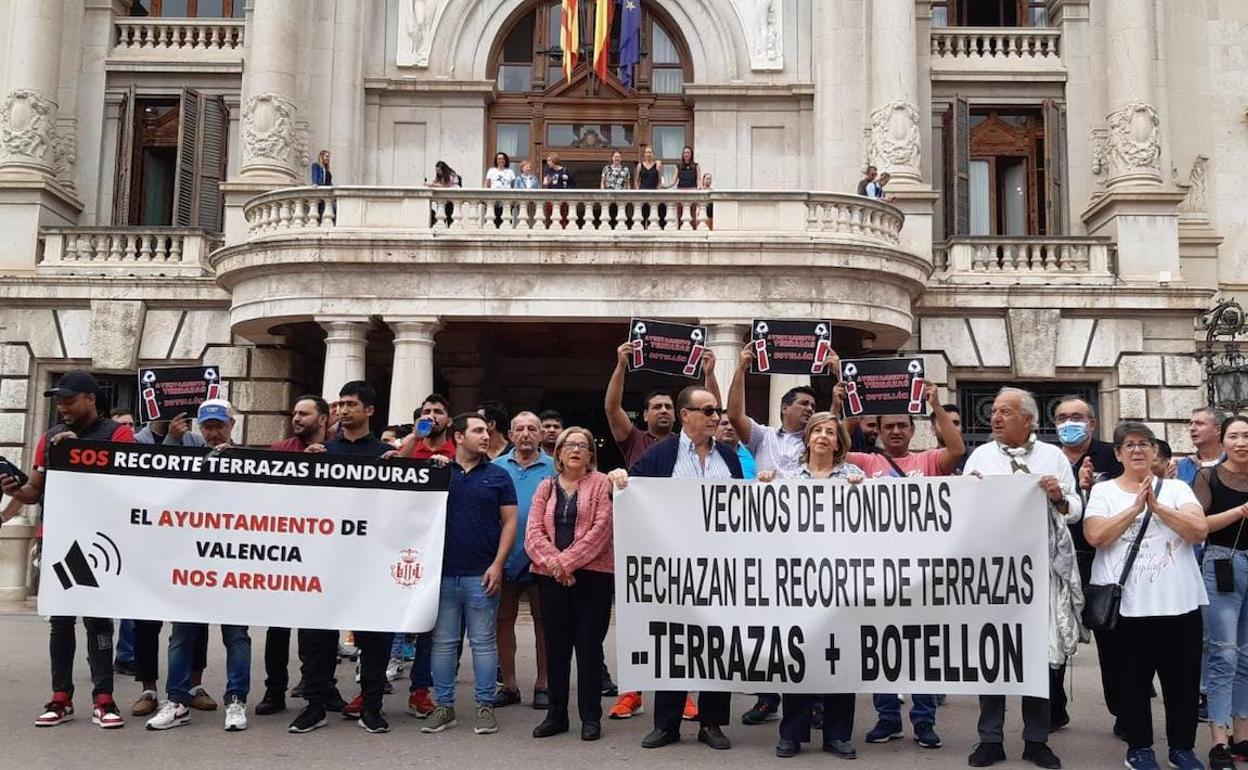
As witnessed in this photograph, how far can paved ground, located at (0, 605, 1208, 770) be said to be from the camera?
6.87 metres

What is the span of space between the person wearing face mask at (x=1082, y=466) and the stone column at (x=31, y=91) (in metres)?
19.0

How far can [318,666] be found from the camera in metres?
7.80

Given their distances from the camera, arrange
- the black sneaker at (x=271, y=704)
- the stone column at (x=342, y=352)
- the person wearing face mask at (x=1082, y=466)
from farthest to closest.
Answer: the stone column at (x=342, y=352) → the black sneaker at (x=271, y=704) → the person wearing face mask at (x=1082, y=466)

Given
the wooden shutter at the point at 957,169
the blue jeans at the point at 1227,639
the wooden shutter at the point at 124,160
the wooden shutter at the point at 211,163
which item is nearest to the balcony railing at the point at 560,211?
the wooden shutter at the point at 957,169

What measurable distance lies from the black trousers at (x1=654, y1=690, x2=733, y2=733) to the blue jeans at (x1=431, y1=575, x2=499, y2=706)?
3.83 feet

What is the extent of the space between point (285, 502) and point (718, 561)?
10.1 feet

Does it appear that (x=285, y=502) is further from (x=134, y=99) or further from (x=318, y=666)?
(x=134, y=99)

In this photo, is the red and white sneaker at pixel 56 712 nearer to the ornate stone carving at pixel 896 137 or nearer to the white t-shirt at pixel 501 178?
the white t-shirt at pixel 501 178

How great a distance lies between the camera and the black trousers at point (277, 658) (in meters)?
8.16

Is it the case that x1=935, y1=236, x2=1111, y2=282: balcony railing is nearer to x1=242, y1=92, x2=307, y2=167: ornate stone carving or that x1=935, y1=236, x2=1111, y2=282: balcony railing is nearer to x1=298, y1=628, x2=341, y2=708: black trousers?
x1=242, y1=92, x2=307, y2=167: ornate stone carving

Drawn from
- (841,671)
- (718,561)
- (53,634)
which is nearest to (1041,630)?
(841,671)

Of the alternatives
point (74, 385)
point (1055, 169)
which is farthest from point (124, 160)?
point (1055, 169)

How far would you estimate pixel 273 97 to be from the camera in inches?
802

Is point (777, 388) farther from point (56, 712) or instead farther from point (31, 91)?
point (31, 91)
